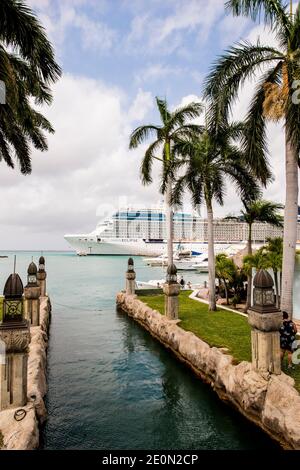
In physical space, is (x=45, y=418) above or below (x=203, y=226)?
below

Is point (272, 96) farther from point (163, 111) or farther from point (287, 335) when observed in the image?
point (163, 111)

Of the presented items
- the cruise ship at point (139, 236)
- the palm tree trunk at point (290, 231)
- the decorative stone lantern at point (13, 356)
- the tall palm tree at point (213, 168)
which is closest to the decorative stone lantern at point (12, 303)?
the decorative stone lantern at point (13, 356)

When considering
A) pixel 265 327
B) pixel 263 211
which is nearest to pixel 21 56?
pixel 265 327

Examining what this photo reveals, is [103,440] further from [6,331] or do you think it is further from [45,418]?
[6,331]

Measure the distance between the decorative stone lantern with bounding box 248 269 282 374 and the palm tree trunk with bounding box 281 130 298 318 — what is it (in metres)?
2.37

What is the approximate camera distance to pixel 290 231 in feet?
27.8

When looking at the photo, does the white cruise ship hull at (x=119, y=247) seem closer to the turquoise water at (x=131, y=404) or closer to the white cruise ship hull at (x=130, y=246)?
the white cruise ship hull at (x=130, y=246)

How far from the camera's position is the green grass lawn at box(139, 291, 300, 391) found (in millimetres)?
8349

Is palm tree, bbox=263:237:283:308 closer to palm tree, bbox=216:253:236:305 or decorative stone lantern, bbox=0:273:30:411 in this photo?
palm tree, bbox=216:253:236:305

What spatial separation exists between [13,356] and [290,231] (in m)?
7.63

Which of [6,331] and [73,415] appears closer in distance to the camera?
[6,331]
